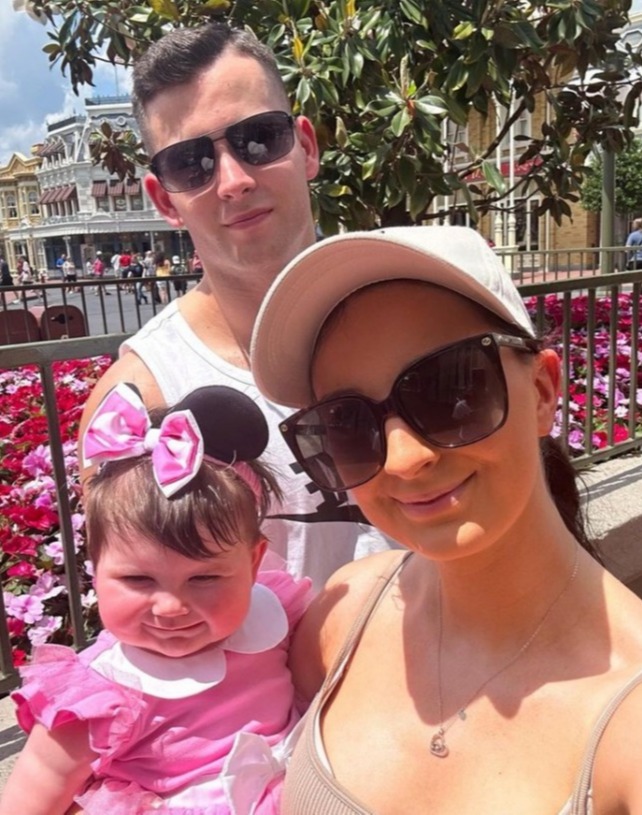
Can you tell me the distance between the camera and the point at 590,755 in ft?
3.28

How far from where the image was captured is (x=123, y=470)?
1.50 metres

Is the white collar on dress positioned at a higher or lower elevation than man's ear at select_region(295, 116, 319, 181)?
lower

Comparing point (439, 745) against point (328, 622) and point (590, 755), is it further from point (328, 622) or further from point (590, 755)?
point (328, 622)

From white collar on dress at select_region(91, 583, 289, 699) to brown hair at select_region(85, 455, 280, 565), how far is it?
18cm

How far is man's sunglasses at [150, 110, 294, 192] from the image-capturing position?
1.96 meters

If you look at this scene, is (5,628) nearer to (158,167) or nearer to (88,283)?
(158,167)

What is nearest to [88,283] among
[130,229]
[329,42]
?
[329,42]

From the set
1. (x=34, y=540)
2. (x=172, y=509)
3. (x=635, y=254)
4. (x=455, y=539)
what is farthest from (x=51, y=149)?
(x=455, y=539)

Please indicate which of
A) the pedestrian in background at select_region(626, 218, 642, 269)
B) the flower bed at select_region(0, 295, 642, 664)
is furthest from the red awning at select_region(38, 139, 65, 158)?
the flower bed at select_region(0, 295, 642, 664)

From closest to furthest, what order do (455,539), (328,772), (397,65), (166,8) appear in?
1. (455,539)
2. (328,772)
3. (166,8)
4. (397,65)

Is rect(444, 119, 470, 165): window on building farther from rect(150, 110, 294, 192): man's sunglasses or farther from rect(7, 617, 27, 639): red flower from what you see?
rect(7, 617, 27, 639): red flower

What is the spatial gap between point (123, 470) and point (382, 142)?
2.73 metres

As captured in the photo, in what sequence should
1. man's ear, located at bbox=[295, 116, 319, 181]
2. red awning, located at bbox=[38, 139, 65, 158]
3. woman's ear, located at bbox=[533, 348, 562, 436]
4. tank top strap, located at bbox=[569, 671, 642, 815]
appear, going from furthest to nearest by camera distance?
red awning, located at bbox=[38, 139, 65, 158] → man's ear, located at bbox=[295, 116, 319, 181] → woman's ear, located at bbox=[533, 348, 562, 436] → tank top strap, located at bbox=[569, 671, 642, 815]

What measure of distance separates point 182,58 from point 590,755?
1.74 metres
